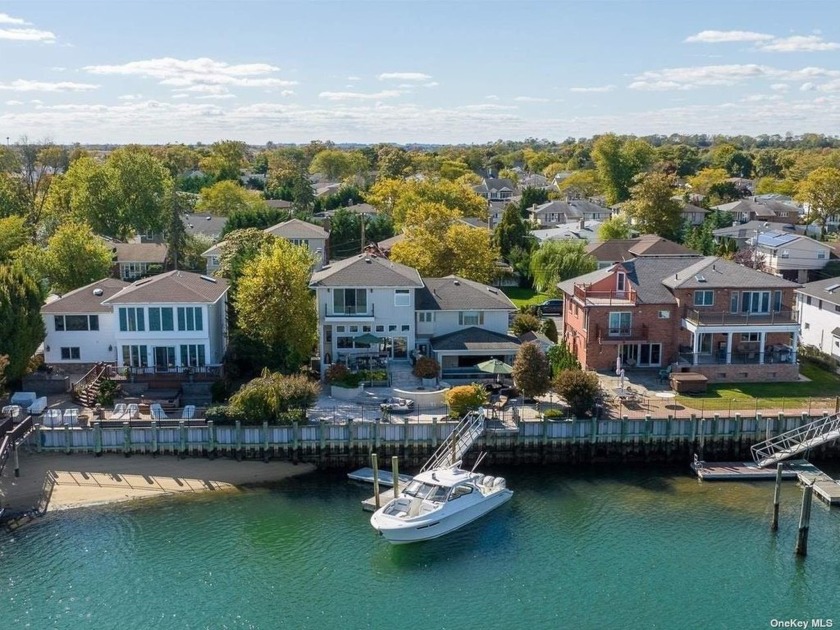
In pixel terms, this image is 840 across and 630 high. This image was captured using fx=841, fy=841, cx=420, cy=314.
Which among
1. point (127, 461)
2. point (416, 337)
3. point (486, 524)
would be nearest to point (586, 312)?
point (416, 337)

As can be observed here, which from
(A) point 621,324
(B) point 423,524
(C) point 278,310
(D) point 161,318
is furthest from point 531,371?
(D) point 161,318

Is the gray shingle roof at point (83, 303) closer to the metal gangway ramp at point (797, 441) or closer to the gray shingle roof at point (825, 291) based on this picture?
the metal gangway ramp at point (797, 441)

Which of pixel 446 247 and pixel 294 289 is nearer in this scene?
pixel 294 289

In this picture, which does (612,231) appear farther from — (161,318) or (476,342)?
(161,318)

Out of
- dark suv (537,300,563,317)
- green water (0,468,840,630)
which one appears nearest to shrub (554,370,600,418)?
green water (0,468,840,630)

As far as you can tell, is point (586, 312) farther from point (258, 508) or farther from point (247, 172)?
point (247, 172)

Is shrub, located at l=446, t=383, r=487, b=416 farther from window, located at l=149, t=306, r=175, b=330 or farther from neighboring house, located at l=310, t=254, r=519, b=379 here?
window, located at l=149, t=306, r=175, b=330

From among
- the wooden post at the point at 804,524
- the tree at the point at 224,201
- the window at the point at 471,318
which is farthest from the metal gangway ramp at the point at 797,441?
the tree at the point at 224,201

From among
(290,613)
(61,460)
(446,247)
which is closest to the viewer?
(290,613)
